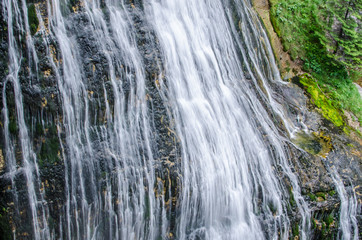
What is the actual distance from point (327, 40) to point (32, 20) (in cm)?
774

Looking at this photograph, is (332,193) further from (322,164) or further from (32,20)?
(32,20)

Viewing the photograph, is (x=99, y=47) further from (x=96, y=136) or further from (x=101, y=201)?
(x=101, y=201)

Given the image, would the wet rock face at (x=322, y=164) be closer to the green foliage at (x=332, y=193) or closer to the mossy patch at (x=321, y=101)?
the green foliage at (x=332, y=193)

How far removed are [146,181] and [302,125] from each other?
13.4 ft

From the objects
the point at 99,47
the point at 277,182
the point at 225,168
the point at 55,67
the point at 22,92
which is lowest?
the point at 277,182

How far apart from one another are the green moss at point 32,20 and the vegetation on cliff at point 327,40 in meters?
6.14

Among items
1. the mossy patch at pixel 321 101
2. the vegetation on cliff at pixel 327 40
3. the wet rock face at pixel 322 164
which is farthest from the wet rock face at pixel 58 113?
the vegetation on cliff at pixel 327 40

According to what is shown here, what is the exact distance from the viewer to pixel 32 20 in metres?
5.10

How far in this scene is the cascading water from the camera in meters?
4.93

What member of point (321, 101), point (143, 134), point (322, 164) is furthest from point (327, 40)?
point (143, 134)

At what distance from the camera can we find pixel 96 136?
17.3ft

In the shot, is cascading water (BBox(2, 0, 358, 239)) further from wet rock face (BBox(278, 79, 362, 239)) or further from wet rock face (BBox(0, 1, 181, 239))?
wet rock face (BBox(278, 79, 362, 239))

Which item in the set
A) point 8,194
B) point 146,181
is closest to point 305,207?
point 146,181

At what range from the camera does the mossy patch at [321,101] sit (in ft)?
26.0
